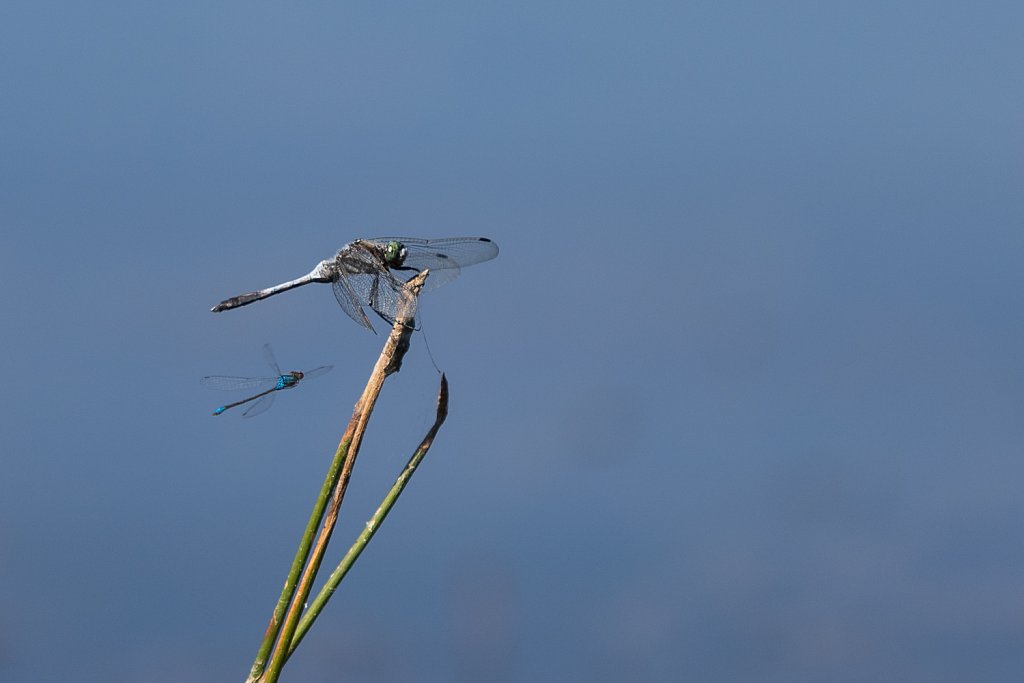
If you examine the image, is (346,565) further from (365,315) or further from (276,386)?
(276,386)

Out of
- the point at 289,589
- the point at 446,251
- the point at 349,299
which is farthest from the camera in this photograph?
the point at 446,251

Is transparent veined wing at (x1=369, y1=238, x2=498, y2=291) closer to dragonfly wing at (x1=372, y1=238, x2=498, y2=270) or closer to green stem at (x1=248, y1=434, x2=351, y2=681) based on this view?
dragonfly wing at (x1=372, y1=238, x2=498, y2=270)

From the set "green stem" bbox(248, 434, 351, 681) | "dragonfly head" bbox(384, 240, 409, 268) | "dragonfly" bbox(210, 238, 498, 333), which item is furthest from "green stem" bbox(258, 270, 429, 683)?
"dragonfly head" bbox(384, 240, 409, 268)

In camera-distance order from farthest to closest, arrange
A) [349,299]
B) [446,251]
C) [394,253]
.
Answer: [446,251], [394,253], [349,299]

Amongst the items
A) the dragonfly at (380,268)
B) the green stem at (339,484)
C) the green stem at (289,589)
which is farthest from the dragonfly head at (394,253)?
the green stem at (289,589)

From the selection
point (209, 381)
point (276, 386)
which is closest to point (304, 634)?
point (276, 386)

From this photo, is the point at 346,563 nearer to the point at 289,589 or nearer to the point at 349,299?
the point at 289,589

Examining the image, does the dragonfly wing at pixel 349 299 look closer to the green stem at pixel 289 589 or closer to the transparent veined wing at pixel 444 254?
the transparent veined wing at pixel 444 254

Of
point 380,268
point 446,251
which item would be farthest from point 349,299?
point 446,251
